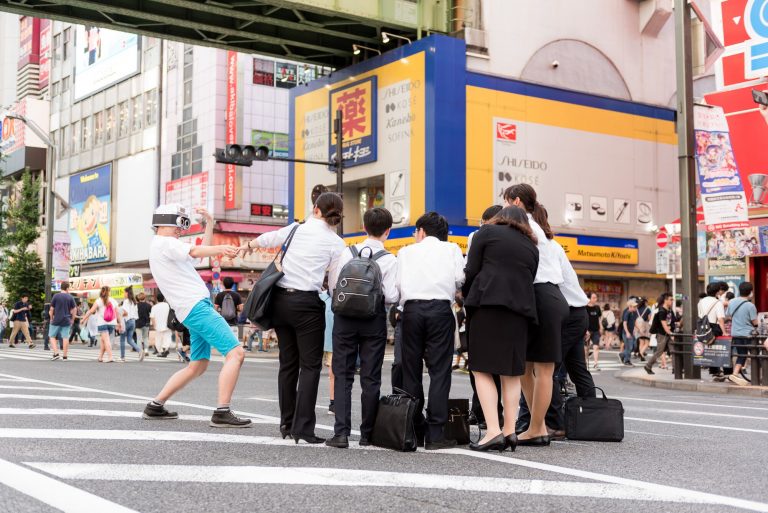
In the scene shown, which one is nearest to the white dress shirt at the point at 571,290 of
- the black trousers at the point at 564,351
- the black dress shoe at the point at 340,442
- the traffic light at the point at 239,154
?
the black trousers at the point at 564,351

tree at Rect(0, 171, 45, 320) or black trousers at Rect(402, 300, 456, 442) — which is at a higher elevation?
tree at Rect(0, 171, 45, 320)

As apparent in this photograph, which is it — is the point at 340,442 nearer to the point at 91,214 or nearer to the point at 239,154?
the point at 239,154

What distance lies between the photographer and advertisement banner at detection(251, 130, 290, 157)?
48.7 metres

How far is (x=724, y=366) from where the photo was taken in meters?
15.2

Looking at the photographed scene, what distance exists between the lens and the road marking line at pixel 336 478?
15.6ft

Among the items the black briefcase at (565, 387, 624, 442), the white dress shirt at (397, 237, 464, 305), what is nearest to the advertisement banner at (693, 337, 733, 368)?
the black briefcase at (565, 387, 624, 442)

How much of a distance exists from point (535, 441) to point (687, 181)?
1137 cm

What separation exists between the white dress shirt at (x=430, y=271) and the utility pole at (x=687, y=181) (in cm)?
1096

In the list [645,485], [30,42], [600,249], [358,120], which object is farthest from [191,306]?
[30,42]

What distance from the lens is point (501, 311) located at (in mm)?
6301

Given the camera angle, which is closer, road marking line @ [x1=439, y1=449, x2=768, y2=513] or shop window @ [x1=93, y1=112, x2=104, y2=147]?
road marking line @ [x1=439, y1=449, x2=768, y2=513]

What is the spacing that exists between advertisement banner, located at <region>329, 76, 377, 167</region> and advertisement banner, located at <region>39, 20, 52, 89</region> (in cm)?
4521

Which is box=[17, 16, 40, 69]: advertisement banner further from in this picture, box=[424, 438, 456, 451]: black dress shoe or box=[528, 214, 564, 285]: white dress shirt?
box=[424, 438, 456, 451]: black dress shoe

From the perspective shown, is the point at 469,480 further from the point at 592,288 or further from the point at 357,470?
the point at 592,288
